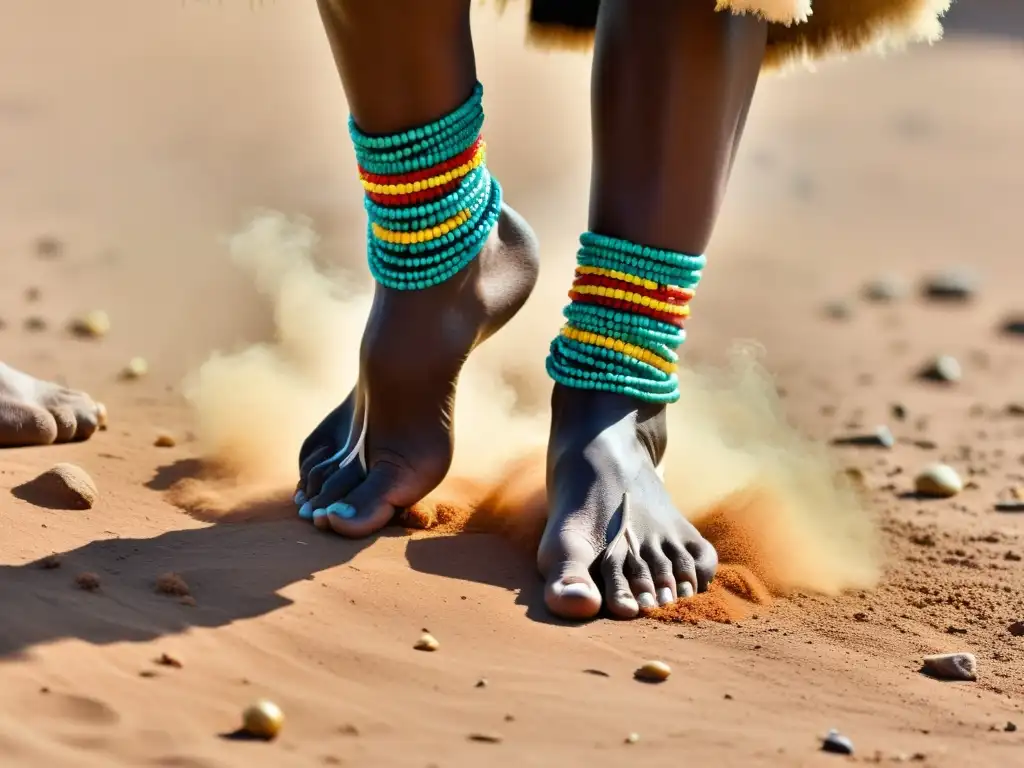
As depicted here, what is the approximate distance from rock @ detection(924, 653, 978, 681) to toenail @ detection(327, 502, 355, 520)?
86 cm

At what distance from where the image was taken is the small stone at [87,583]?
182 centimetres

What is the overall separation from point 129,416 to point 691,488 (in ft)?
4.08

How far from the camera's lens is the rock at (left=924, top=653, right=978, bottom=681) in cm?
190

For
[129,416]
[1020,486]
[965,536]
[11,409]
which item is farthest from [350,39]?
[1020,486]

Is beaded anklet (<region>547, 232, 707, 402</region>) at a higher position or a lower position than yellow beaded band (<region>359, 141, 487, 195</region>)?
lower

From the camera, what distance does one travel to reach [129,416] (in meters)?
3.00

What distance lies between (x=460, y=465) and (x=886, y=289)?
253 cm

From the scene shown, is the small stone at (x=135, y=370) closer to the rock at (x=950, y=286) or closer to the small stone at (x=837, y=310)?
the small stone at (x=837, y=310)

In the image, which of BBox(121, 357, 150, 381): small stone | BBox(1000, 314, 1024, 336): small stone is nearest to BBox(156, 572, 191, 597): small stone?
BBox(121, 357, 150, 381): small stone

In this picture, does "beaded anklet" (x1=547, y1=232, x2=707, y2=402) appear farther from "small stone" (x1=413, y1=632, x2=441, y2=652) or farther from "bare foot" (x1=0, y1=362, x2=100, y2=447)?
"bare foot" (x1=0, y1=362, x2=100, y2=447)

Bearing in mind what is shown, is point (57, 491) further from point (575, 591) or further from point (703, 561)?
point (703, 561)

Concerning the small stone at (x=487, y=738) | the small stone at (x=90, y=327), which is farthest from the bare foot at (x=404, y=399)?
the small stone at (x=90, y=327)

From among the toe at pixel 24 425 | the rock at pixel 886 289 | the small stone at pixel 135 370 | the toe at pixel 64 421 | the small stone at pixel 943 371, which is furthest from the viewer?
the rock at pixel 886 289

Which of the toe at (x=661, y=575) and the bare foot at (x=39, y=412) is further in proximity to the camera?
the bare foot at (x=39, y=412)
